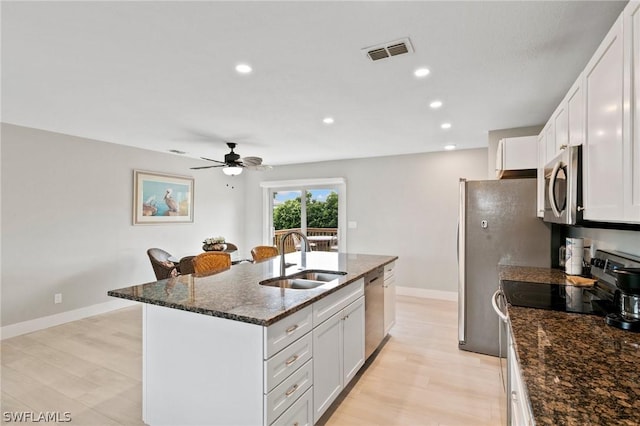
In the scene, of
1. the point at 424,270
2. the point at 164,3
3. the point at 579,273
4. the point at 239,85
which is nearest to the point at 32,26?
the point at 164,3

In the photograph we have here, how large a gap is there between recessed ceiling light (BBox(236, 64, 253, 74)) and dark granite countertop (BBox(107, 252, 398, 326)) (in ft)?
5.09

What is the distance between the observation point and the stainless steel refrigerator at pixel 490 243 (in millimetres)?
2939

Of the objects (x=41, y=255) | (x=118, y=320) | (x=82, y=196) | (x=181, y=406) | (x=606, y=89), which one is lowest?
(x=118, y=320)

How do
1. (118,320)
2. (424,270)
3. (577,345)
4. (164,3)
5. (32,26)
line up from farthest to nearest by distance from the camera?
1. (424,270)
2. (118,320)
3. (32,26)
4. (164,3)
5. (577,345)

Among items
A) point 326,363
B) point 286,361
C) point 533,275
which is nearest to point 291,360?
point 286,361

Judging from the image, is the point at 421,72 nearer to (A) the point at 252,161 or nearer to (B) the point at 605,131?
(B) the point at 605,131

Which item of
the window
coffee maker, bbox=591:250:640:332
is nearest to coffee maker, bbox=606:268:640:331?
coffee maker, bbox=591:250:640:332

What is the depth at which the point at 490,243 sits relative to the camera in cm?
309

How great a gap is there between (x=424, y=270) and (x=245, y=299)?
4.15m

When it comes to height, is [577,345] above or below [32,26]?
below

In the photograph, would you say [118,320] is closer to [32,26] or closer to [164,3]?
[32,26]

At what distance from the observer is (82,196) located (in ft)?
14.1

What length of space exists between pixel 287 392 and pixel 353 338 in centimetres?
93

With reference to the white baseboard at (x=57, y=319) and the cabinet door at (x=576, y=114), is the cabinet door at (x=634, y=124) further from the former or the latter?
the white baseboard at (x=57, y=319)
